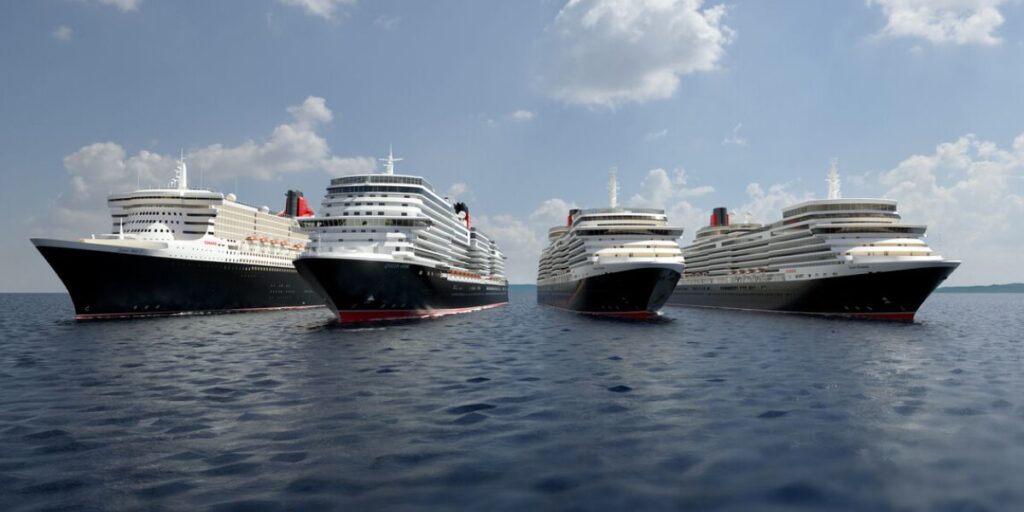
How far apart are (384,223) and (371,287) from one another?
809cm

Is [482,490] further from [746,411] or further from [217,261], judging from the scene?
[217,261]

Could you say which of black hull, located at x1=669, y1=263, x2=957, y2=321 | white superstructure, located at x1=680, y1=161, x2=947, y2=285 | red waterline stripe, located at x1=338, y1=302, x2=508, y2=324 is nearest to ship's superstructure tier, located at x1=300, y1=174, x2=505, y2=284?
red waterline stripe, located at x1=338, y1=302, x2=508, y2=324

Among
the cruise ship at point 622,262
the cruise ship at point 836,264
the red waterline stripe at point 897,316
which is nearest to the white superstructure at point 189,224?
the cruise ship at point 622,262

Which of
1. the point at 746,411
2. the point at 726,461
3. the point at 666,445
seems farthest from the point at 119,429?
the point at 746,411

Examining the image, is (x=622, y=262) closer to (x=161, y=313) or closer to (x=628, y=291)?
(x=628, y=291)

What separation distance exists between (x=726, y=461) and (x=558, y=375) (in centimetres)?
880

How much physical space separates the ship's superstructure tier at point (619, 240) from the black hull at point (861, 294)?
1409cm

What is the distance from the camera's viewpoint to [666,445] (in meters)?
9.75

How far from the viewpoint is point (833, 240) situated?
53969 mm

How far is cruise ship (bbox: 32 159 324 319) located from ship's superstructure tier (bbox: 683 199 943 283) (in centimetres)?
6049

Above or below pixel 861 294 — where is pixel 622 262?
above

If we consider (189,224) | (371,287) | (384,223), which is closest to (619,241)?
(384,223)

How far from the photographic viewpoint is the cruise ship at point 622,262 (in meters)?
46.5

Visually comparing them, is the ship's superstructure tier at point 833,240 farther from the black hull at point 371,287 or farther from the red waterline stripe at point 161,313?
the red waterline stripe at point 161,313
